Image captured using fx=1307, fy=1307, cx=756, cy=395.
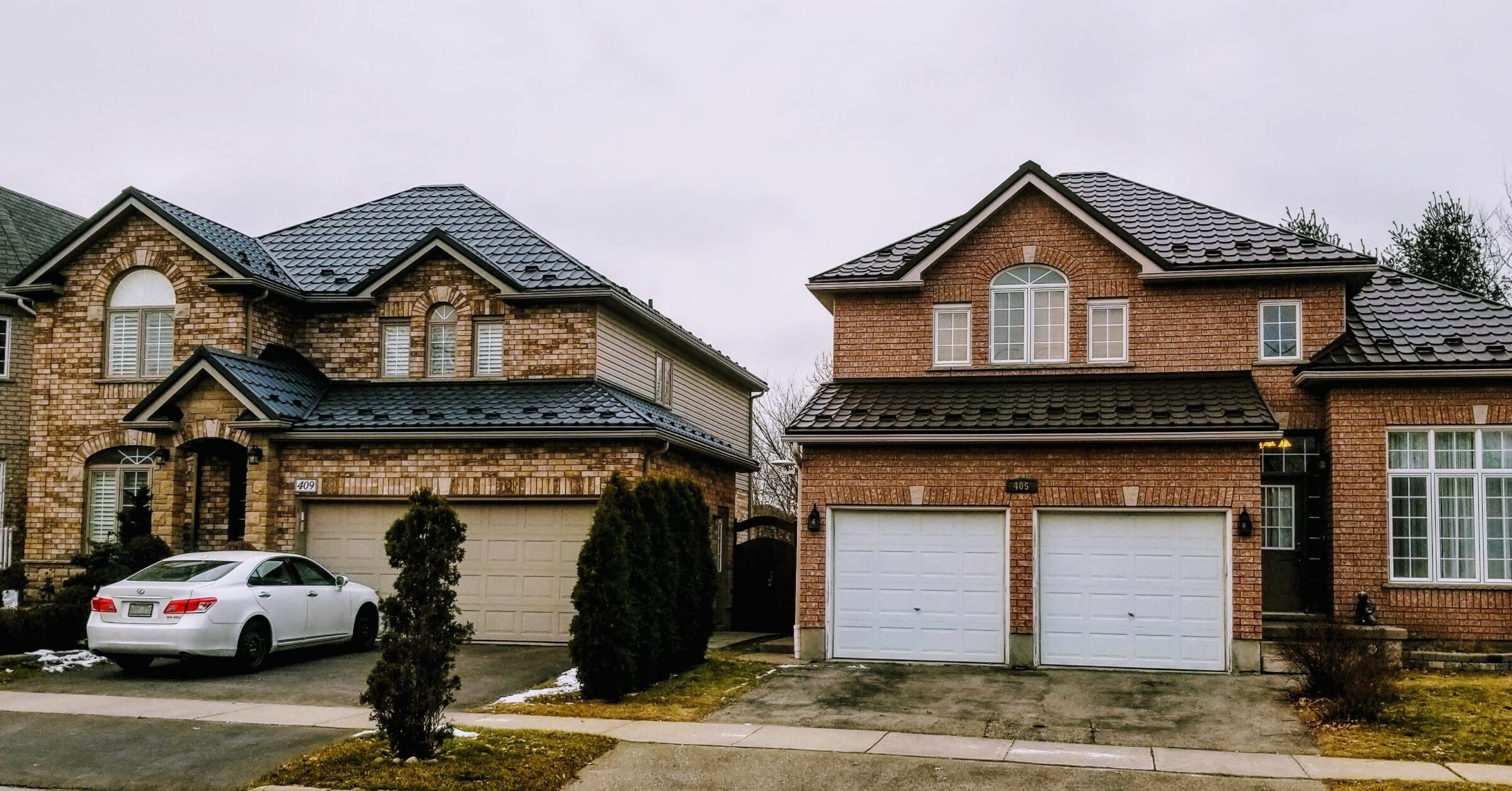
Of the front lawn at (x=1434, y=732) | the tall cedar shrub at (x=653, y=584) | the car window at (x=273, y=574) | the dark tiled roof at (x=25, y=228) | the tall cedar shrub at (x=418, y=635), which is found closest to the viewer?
the tall cedar shrub at (x=418, y=635)

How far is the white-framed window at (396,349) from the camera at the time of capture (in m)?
21.3

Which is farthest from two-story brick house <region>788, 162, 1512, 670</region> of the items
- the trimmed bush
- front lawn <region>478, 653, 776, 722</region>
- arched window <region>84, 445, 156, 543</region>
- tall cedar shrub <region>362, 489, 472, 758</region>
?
arched window <region>84, 445, 156, 543</region>

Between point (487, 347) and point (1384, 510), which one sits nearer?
point (1384, 510)

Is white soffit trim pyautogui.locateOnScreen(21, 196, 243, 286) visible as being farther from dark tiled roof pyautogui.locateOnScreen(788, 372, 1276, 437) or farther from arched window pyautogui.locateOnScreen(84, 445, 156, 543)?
dark tiled roof pyautogui.locateOnScreen(788, 372, 1276, 437)

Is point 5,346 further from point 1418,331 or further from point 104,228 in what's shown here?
point 1418,331

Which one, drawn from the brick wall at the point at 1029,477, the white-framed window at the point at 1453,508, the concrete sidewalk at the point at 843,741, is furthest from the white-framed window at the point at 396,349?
the white-framed window at the point at 1453,508

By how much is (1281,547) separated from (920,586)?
5291 mm

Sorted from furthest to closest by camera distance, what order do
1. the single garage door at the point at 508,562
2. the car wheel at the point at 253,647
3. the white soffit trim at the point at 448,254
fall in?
the white soffit trim at the point at 448,254 < the single garage door at the point at 508,562 < the car wheel at the point at 253,647

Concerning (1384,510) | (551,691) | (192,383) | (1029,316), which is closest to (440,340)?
(192,383)

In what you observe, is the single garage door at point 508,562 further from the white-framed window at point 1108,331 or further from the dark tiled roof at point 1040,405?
the white-framed window at point 1108,331

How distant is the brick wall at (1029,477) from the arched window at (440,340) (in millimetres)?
6810

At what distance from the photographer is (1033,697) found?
47.2 ft

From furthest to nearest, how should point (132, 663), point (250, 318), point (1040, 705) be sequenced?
point (250, 318)
point (132, 663)
point (1040, 705)

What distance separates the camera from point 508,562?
760 inches
